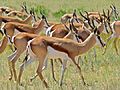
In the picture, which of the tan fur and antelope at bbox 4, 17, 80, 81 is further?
antelope at bbox 4, 17, 80, 81

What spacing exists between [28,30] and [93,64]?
1953mm

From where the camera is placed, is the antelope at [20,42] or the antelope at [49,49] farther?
the antelope at [20,42]

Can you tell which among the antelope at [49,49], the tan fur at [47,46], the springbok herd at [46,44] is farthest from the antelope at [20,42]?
the tan fur at [47,46]

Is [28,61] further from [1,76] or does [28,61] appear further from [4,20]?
[4,20]

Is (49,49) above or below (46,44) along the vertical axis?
below

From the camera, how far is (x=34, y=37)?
31.1 feet

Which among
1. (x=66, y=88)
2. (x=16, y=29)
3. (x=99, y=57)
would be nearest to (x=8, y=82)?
(x=66, y=88)

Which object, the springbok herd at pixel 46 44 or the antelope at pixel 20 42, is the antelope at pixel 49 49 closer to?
the springbok herd at pixel 46 44

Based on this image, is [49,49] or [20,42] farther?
[20,42]

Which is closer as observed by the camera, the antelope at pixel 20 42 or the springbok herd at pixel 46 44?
the springbok herd at pixel 46 44

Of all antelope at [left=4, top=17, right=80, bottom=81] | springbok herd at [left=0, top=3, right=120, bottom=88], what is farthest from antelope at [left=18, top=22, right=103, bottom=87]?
antelope at [left=4, top=17, right=80, bottom=81]

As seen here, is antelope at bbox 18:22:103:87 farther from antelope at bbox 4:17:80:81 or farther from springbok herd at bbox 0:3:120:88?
antelope at bbox 4:17:80:81

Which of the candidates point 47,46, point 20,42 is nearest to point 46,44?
point 47,46

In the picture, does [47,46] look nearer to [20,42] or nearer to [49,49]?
[49,49]
